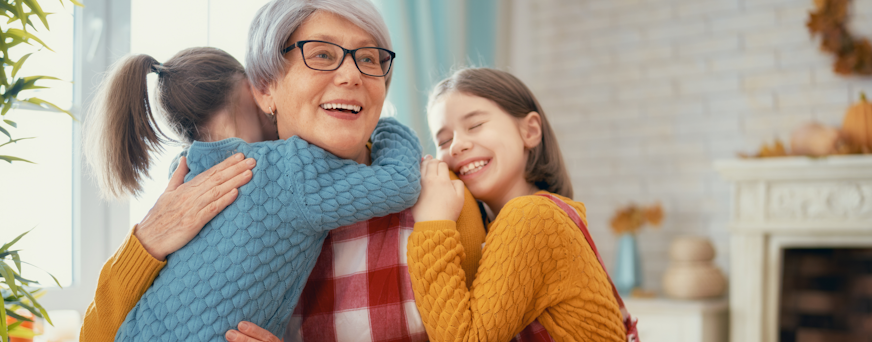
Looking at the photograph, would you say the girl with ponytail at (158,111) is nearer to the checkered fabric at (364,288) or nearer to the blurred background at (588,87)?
the checkered fabric at (364,288)

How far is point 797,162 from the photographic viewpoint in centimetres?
289

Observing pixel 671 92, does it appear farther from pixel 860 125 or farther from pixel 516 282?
pixel 516 282

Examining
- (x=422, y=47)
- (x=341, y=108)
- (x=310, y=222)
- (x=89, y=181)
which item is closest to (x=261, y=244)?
(x=310, y=222)

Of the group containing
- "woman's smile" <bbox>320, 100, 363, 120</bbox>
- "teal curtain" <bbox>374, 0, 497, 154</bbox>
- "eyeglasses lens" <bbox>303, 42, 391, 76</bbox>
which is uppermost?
"teal curtain" <bbox>374, 0, 497, 154</bbox>

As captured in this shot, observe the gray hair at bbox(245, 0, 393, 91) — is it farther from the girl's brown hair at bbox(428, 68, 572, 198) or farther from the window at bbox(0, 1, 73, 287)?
the window at bbox(0, 1, 73, 287)

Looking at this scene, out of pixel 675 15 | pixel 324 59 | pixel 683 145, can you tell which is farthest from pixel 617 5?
pixel 324 59

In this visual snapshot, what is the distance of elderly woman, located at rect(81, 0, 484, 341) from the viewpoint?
116cm

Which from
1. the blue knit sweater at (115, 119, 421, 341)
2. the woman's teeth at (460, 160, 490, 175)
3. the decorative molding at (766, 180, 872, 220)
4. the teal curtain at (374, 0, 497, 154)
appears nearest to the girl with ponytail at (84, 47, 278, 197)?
the blue knit sweater at (115, 119, 421, 341)

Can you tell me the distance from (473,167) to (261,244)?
0.62 metres

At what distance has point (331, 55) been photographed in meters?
1.24

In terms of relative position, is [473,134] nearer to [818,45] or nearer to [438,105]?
[438,105]

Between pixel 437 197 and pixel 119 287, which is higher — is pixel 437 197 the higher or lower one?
the higher one

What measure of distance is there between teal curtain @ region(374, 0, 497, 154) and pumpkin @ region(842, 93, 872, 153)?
70.4 inches

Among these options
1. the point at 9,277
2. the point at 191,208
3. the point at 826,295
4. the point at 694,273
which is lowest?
the point at 826,295
